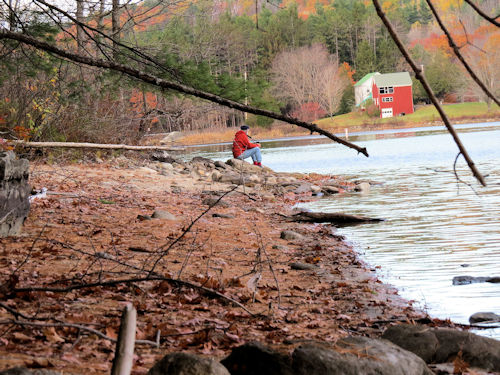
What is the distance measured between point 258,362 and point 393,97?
79849 mm

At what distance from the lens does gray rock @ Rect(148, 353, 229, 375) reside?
3.74 metres

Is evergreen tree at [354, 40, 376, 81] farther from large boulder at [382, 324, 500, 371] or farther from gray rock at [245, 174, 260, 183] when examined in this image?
large boulder at [382, 324, 500, 371]

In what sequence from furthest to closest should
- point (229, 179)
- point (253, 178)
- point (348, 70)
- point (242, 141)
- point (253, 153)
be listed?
point (348, 70) → point (253, 153) → point (242, 141) → point (253, 178) → point (229, 179)

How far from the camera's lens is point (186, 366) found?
3748mm

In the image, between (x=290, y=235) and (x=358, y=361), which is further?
(x=290, y=235)

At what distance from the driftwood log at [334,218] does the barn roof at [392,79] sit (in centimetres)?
6914

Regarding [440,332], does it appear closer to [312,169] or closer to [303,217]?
[303,217]

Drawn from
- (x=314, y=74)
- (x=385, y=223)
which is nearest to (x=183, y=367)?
(x=385, y=223)

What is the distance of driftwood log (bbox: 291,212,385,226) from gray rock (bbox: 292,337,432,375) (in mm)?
9304

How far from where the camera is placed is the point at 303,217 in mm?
14422

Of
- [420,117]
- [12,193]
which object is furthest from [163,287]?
[420,117]

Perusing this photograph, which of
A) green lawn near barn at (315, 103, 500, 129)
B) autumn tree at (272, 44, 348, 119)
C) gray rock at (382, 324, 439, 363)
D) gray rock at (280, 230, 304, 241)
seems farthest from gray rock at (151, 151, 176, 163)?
autumn tree at (272, 44, 348, 119)

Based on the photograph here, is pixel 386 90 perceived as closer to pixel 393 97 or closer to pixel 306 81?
pixel 393 97

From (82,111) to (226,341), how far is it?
53.2 ft
